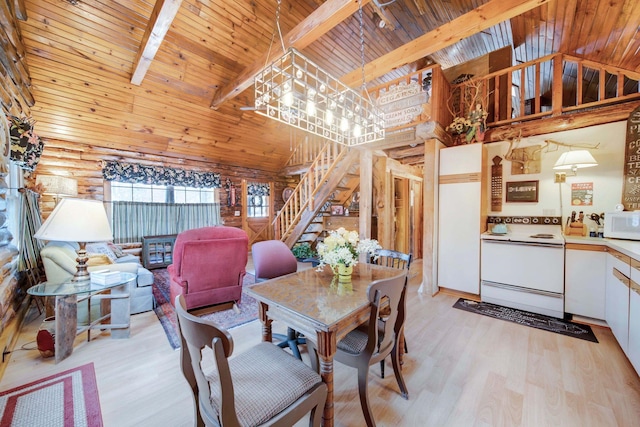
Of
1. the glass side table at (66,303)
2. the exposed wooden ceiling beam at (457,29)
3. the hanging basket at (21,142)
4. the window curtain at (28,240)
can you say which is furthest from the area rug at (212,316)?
the exposed wooden ceiling beam at (457,29)

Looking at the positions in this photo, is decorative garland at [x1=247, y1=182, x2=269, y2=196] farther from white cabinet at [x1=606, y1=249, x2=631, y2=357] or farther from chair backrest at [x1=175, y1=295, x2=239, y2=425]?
white cabinet at [x1=606, y1=249, x2=631, y2=357]

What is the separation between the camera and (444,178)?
370cm

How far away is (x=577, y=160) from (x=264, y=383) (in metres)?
3.98

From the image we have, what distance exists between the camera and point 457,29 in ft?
9.21

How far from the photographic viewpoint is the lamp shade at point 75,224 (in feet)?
6.33

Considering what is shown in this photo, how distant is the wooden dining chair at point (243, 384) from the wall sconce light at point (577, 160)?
372 cm

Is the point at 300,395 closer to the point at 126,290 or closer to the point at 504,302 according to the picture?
the point at 126,290

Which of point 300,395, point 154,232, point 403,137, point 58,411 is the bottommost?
point 58,411

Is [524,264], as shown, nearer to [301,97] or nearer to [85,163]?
[301,97]

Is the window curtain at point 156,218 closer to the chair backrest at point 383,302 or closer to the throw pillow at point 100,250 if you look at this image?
the throw pillow at point 100,250

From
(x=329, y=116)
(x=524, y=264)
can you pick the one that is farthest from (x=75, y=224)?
(x=524, y=264)

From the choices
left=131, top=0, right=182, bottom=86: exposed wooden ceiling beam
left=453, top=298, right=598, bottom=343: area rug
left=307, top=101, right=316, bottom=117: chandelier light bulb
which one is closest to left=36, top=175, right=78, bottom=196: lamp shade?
left=131, top=0, right=182, bottom=86: exposed wooden ceiling beam

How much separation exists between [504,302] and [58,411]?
4.48m

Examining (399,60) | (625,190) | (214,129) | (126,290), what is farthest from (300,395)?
(214,129)
